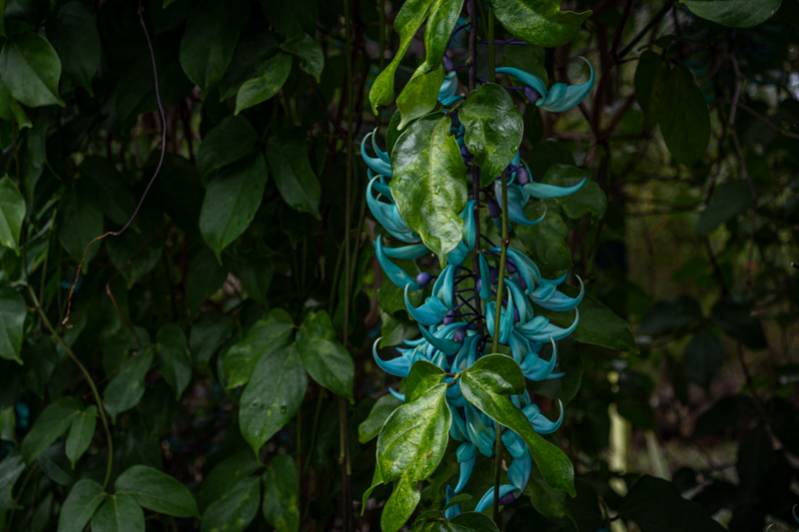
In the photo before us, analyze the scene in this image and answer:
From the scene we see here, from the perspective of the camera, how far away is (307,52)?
797 mm

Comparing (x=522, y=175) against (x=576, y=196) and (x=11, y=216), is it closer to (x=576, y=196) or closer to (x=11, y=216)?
(x=576, y=196)

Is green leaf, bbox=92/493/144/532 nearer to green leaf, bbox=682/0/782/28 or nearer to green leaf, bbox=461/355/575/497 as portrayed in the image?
green leaf, bbox=461/355/575/497

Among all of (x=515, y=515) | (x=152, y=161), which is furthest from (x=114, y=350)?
(x=515, y=515)

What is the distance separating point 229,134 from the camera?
34.0 inches

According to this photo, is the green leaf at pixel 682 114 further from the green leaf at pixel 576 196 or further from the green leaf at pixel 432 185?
the green leaf at pixel 432 185

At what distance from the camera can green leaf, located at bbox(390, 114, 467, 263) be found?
53 cm

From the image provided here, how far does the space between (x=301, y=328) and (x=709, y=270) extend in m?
1.26

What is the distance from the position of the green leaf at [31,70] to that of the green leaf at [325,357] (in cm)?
30

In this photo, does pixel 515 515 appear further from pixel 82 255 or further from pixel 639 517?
pixel 82 255

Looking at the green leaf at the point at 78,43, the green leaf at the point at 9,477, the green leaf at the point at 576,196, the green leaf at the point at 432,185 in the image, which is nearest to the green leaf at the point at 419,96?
the green leaf at the point at 432,185

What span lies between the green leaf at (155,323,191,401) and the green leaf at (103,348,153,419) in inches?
0.6

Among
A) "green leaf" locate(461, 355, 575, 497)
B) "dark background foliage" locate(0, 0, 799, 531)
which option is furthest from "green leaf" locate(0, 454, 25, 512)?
"green leaf" locate(461, 355, 575, 497)

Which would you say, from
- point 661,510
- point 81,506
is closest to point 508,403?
point 661,510

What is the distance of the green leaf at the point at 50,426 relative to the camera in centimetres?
92
